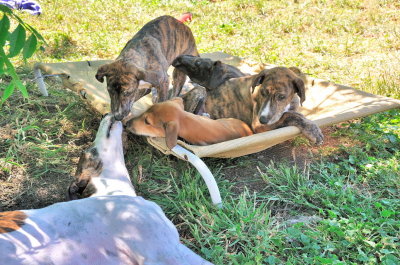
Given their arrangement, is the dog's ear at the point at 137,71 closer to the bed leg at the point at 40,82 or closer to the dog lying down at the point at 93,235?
the bed leg at the point at 40,82

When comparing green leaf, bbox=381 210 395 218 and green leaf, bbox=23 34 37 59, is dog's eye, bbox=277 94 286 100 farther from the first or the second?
green leaf, bbox=23 34 37 59

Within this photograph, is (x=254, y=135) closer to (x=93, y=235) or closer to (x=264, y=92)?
(x=264, y=92)

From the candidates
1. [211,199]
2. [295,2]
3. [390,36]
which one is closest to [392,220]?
[211,199]

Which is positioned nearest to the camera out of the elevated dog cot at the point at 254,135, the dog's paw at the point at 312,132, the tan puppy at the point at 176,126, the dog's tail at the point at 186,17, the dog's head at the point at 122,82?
the elevated dog cot at the point at 254,135

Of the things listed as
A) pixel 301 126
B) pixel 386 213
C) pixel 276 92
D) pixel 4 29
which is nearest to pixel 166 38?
pixel 276 92

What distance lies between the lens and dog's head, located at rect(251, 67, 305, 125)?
170 inches

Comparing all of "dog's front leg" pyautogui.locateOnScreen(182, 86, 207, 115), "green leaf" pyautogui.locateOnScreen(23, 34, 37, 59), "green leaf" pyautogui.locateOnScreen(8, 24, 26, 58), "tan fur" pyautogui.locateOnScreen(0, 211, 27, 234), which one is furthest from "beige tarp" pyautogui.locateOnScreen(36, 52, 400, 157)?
"green leaf" pyautogui.locateOnScreen(8, 24, 26, 58)

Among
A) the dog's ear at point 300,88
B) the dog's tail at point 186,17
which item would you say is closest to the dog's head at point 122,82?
the dog's ear at point 300,88

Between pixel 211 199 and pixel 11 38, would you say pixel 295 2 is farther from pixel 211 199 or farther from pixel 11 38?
pixel 11 38

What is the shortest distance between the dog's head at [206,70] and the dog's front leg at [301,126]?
1.05m

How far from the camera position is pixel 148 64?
515 cm

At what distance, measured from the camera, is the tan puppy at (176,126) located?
400 cm

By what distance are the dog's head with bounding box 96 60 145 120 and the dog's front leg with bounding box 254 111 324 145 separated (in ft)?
4.03

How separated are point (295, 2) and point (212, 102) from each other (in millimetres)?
6010
